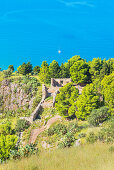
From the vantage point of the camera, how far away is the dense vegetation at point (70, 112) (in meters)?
16.2

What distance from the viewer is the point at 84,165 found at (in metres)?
6.97

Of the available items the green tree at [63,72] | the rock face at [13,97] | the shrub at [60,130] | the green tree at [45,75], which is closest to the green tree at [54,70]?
the green tree at [63,72]

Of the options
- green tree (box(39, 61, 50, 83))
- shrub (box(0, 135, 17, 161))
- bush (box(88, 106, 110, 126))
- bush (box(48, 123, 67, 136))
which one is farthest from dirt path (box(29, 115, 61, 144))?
green tree (box(39, 61, 50, 83))

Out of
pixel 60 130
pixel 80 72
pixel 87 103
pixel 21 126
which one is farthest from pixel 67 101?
pixel 80 72

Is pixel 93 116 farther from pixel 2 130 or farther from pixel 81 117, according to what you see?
pixel 2 130

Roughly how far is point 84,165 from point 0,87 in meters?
46.9

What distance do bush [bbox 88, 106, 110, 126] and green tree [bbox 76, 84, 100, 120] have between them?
2.62m

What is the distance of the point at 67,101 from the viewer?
28812 mm

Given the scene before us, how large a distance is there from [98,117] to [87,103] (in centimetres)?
425

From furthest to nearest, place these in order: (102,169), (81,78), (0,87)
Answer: (0,87)
(81,78)
(102,169)

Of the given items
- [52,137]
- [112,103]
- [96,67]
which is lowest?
[52,137]

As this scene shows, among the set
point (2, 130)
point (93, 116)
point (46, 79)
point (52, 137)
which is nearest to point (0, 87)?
point (46, 79)

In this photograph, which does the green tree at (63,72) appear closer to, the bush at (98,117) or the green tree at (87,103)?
the green tree at (87,103)

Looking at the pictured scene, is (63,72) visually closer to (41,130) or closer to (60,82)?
(60,82)
